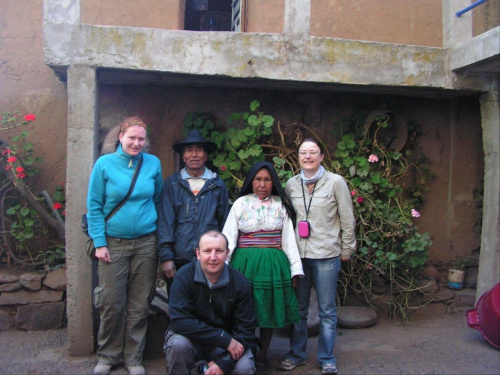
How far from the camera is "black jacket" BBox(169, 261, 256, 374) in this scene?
3350 mm

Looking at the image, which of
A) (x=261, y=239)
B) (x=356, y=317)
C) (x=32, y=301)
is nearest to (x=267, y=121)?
(x=261, y=239)

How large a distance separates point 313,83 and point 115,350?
292 cm

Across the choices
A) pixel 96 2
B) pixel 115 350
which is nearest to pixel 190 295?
pixel 115 350

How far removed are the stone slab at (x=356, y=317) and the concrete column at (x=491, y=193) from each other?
43.5 inches

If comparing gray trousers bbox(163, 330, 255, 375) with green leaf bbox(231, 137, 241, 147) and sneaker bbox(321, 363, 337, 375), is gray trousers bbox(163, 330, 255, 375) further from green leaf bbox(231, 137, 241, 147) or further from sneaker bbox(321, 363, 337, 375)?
green leaf bbox(231, 137, 241, 147)

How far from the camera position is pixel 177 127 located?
5523 millimetres

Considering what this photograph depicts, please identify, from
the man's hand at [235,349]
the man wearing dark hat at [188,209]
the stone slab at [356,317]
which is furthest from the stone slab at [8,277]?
the stone slab at [356,317]

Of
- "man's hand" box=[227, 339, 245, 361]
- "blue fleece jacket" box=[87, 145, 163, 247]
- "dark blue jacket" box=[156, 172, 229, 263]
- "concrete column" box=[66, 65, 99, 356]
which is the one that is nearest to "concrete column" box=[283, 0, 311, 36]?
"dark blue jacket" box=[156, 172, 229, 263]

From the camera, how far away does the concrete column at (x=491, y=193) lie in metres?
4.83

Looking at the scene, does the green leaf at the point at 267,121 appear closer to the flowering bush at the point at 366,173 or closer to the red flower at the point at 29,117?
the flowering bush at the point at 366,173

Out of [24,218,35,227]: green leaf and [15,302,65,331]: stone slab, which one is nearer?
[15,302,65,331]: stone slab

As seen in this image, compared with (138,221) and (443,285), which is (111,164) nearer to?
(138,221)

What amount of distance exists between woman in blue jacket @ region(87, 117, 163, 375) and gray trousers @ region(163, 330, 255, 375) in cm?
63

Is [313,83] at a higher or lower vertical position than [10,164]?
higher
